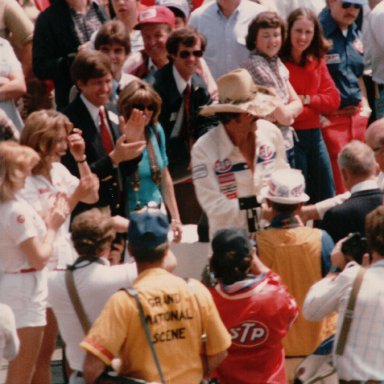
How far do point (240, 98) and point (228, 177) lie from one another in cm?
50

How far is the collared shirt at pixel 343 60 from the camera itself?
12.2 m

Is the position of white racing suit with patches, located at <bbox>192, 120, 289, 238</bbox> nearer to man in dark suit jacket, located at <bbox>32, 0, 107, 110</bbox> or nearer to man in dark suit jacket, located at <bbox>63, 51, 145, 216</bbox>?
man in dark suit jacket, located at <bbox>63, 51, 145, 216</bbox>

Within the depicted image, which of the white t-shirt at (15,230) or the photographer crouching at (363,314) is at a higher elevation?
the white t-shirt at (15,230)

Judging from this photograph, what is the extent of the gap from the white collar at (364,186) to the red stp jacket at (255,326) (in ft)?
4.36

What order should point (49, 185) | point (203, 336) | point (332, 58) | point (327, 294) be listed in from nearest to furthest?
point (203, 336) < point (327, 294) < point (49, 185) < point (332, 58)

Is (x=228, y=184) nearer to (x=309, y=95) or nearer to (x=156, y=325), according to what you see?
(x=309, y=95)

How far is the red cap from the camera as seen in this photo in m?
11.3

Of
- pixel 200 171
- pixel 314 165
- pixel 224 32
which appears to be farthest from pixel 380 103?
pixel 200 171

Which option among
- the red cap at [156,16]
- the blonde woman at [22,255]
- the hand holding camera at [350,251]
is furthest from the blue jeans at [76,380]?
the red cap at [156,16]

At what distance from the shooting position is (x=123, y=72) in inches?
441

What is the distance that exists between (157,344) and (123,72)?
4076mm

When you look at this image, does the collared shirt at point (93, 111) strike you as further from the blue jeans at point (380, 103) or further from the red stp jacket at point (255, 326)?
the blue jeans at point (380, 103)

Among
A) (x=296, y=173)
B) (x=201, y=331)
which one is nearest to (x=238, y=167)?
(x=296, y=173)

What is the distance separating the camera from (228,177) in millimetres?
9727
